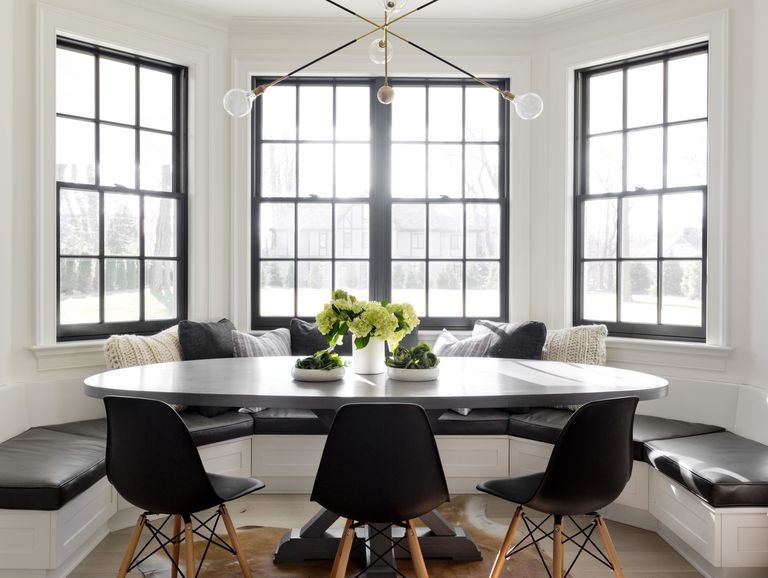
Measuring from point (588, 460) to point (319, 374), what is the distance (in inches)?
44.3

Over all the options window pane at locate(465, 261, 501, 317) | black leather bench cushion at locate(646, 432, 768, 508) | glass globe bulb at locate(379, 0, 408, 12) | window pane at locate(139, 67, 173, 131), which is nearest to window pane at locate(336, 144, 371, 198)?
window pane at locate(465, 261, 501, 317)

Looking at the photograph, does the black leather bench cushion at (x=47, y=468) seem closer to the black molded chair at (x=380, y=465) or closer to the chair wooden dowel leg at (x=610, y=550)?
the black molded chair at (x=380, y=465)

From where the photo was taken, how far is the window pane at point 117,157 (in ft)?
13.7

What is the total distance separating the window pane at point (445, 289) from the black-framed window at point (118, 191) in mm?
1879

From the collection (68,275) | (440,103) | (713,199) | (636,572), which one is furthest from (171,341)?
(713,199)

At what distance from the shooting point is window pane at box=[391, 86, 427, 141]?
15.7 ft

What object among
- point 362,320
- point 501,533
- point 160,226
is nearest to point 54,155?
point 160,226

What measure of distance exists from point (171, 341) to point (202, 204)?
111 centimetres

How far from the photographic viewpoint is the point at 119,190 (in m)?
4.23

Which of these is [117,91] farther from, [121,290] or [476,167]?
[476,167]

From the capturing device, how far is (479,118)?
4.79 metres

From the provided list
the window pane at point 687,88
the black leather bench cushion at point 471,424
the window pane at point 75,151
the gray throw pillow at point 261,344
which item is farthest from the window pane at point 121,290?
the window pane at point 687,88

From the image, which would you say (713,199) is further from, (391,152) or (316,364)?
(316,364)

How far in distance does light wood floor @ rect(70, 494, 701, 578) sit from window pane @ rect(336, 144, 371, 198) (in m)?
2.29
